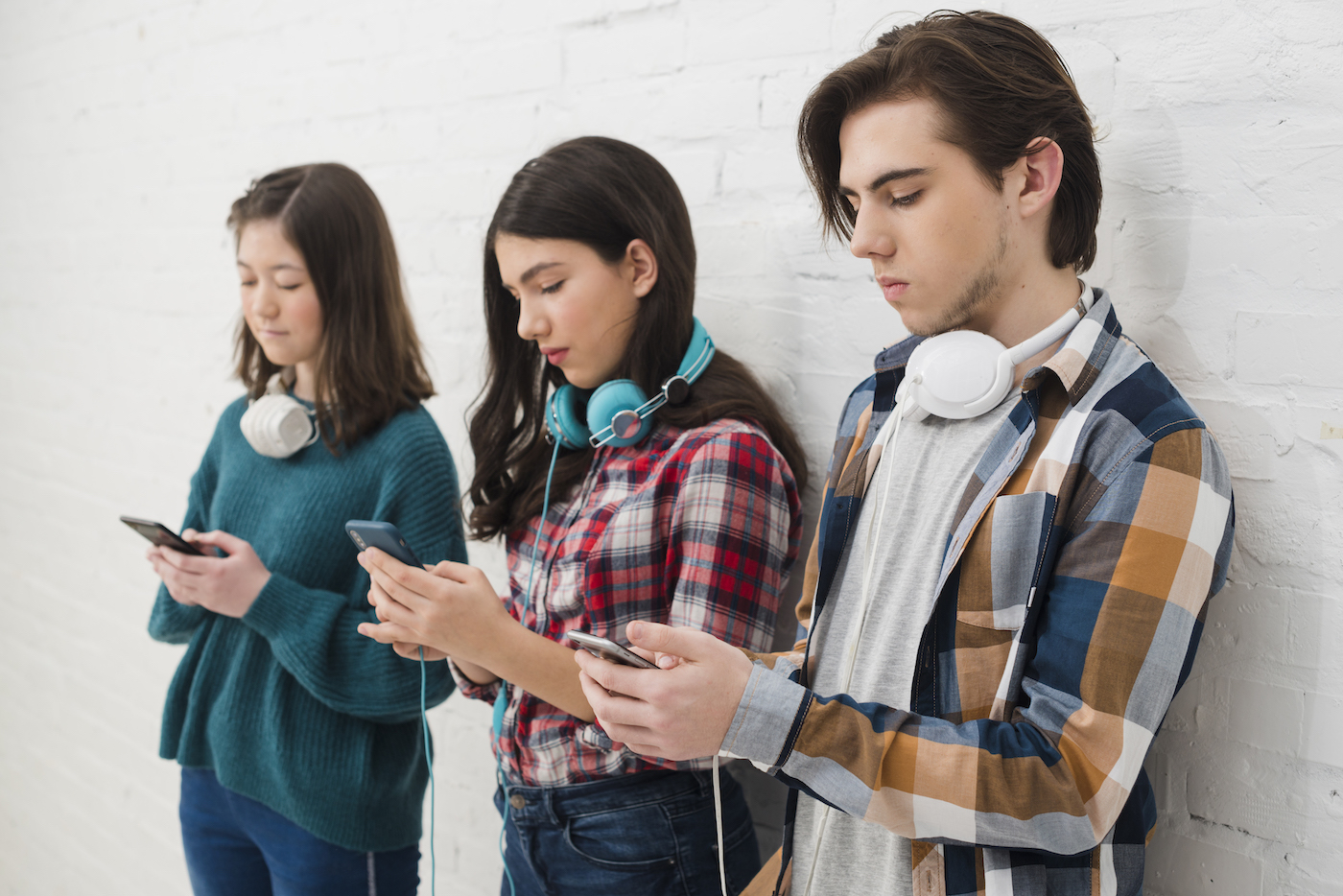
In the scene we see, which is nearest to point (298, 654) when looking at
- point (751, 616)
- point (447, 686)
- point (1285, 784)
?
point (447, 686)

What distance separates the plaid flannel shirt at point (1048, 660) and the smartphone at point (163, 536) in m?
1.05

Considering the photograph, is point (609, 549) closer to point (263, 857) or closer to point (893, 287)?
point (893, 287)

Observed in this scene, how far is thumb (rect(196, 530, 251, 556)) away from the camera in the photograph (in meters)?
1.53

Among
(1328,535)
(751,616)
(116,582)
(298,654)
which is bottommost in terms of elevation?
(116,582)

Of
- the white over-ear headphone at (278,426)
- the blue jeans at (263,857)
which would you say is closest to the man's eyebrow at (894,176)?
the white over-ear headphone at (278,426)

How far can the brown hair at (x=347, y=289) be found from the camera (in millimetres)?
1576

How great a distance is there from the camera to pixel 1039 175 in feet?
3.15

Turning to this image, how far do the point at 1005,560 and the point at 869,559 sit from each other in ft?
0.57

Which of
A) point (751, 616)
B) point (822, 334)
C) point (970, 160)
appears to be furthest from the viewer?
point (822, 334)

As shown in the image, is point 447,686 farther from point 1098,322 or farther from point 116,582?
point 116,582

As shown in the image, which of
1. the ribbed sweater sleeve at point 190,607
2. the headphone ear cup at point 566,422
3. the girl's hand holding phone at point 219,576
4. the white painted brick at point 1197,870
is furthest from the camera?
the ribbed sweater sleeve at point 190,607

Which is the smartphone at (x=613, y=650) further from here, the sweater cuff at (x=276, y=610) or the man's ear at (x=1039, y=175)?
the sweater cuff at (x=276, y=610)

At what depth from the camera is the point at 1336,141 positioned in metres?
0.97

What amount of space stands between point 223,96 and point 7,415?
61.3 inches
